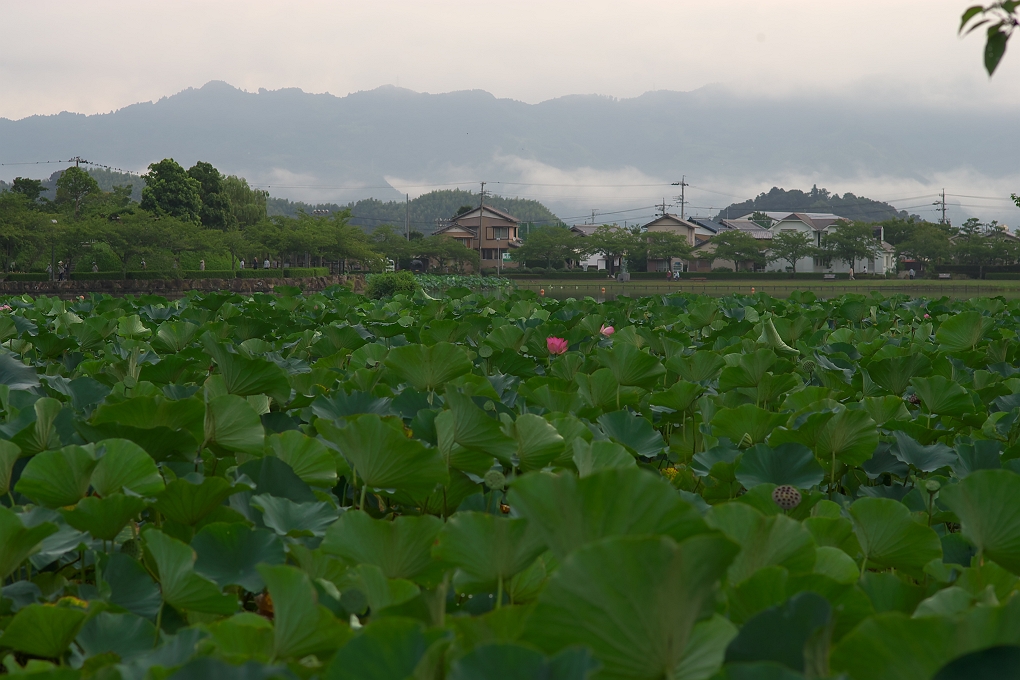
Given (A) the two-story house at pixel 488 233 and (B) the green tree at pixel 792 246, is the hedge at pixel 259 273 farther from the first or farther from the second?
(B) the green tree at pixel 792 246

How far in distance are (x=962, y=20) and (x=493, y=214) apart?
254 feet

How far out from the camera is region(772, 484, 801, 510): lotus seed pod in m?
1.27

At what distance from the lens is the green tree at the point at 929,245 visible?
6056 centimetres

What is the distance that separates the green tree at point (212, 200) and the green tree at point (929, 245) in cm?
4817

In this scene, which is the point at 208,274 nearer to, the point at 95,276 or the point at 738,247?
the point at 95,276

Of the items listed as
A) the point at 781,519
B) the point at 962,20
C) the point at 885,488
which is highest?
the point at 962,20

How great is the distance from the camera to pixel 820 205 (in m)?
152

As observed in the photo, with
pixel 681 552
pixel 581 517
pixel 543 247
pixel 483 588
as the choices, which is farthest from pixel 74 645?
pixel 543 247

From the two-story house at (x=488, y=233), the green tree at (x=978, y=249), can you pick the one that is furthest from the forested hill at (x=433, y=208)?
the green tree at (x=978, y=249)

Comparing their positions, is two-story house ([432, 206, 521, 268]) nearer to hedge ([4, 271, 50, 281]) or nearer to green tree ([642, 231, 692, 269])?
green tree ([642, 231, 692, 269])

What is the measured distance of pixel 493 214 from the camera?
78000 mm

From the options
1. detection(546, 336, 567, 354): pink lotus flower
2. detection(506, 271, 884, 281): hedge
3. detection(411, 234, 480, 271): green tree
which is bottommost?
detection(546, 336, 567, 354): pink lotus flower

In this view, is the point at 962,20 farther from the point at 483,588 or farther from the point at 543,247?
the point at 543,247

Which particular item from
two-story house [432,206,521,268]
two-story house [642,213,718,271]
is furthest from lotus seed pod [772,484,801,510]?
two-story house [432,206,521,268]
